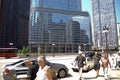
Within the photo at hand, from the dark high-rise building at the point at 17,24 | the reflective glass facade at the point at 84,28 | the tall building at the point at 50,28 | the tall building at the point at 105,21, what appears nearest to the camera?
the dark high-rise building at the point at 17,24

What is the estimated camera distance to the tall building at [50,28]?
420 feet

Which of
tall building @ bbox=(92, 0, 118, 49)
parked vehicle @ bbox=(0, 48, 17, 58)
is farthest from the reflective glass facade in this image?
parked vehicle @ bbox=(0, 48, 17, 58)

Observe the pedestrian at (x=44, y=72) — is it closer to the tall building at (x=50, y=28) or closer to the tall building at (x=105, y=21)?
the tall building at (x=50, y=28)

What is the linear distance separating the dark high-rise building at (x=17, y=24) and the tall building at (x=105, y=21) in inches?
2312

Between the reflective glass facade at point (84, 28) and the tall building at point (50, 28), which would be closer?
the tall building at point (50, 28)

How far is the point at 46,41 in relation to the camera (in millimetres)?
128750

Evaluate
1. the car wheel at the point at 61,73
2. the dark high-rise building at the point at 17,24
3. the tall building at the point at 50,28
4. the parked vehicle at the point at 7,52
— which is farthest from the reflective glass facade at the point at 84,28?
the car wheel at the point at 61,73

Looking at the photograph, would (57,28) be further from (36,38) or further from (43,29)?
(36,38)

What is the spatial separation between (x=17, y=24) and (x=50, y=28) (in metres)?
28.7

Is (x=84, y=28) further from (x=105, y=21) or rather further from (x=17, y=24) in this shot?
(x=17, y=24)

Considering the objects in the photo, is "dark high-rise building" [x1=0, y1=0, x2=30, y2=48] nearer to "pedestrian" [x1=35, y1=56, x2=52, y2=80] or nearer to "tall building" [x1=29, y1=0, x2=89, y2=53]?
"tall building" [x1=29, y1=0, x2=89, y2=53]

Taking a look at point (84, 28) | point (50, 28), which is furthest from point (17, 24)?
point (84, 28)

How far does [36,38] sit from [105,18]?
6375 cm

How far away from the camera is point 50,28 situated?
453 feet
